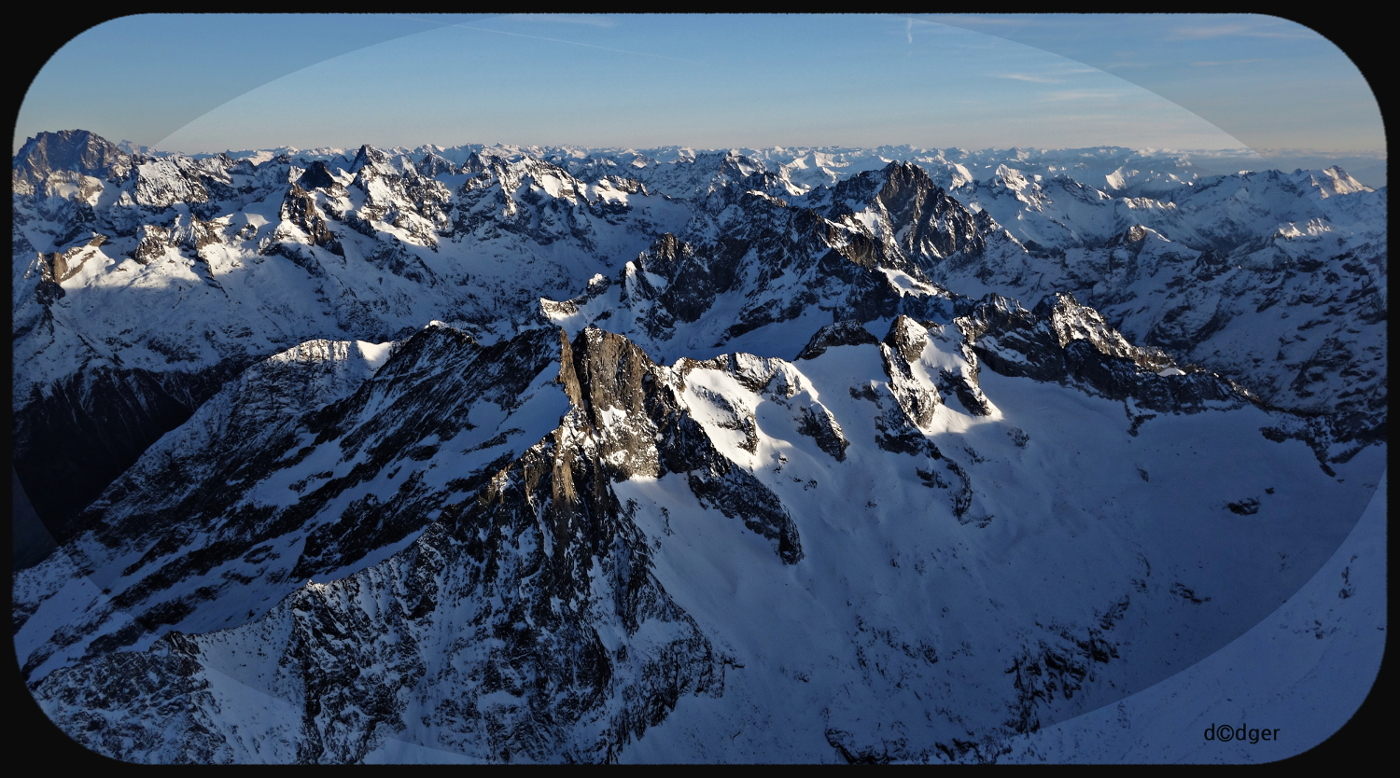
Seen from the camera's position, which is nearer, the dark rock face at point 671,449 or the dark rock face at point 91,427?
the dark rock face at point 671,449

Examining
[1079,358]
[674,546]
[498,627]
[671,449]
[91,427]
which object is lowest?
[91,427]

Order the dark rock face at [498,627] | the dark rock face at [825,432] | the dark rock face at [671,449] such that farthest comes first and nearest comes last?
the dark rock face at [825,432] → the dark rock face at [671,449] → the dark rock face at [498,627]

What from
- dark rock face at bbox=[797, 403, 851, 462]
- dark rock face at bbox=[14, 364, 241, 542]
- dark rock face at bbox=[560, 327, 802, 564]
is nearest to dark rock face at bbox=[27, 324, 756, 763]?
dark rock face at bbox=[560, 327, 802, 564]

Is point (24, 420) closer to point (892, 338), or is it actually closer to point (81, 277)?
point (81, 277)

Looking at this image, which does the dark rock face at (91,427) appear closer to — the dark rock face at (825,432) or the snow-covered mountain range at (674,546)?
the snow-covered mountain range at (674,546)

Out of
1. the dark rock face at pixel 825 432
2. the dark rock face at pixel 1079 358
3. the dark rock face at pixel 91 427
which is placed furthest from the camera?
the dark rock face at pixel 91 427

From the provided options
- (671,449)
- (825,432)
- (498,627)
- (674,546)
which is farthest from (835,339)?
(498,627)

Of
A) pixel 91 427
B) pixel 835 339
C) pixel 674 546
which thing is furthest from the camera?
pixel 91 427

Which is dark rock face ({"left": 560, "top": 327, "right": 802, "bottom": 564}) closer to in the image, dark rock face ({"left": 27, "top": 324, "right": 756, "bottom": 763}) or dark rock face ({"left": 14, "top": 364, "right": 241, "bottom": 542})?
dark rock face ({"left": 27, "top": 324, "right": 756, "bottom": 763})

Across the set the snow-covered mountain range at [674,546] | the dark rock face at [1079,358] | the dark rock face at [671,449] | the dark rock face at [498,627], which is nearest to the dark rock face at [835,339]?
the snow-covered mountain range at [674,546]

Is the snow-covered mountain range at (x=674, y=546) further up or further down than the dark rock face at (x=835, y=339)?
further down

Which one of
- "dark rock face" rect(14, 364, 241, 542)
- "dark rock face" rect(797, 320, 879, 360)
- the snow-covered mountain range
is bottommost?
"dark rock face" rect(14, 364, 241, 542)

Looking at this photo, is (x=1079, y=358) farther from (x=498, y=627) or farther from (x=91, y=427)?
(x=91, y=427)
